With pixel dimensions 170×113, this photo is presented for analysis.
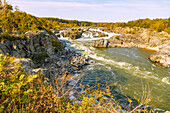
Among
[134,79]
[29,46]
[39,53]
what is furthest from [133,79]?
[29,46]

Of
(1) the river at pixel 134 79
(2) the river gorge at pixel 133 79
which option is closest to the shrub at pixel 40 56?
(2) the river gorge at pixel 133 79

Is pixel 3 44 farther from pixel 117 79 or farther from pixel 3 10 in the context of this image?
pixel 117 79

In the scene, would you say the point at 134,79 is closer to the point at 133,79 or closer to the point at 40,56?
the point at 133,79

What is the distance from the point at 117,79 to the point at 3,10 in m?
27.8

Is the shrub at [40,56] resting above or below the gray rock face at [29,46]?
below

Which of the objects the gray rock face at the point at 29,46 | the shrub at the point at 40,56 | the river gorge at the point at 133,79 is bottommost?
the river gorge at the point at 133,79

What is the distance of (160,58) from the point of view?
27.8 meters

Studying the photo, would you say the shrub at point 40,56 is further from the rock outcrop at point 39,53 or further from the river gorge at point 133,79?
the river gorge at point 133,79

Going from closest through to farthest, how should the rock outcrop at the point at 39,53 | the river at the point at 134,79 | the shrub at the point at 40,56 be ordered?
the river at the point at 134,79 < the rock outcrop at the point at 39,53 < the shrub at the point at 40,56

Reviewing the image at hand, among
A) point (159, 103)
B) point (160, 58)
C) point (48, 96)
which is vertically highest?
point (48, 96)

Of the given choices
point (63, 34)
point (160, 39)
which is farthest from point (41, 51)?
point (160, 39)

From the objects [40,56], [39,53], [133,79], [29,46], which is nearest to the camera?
[133,79]

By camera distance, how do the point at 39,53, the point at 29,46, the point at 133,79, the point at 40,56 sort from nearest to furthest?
the point at 133,79, the point at 29,46, the point at 40,56, the point at 39,53

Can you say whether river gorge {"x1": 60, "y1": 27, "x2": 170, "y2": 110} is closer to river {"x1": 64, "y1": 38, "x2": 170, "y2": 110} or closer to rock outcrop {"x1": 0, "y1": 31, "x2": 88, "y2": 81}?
river {"x1": 64, "y1": 38, "x2": 170, "y2": 110}
